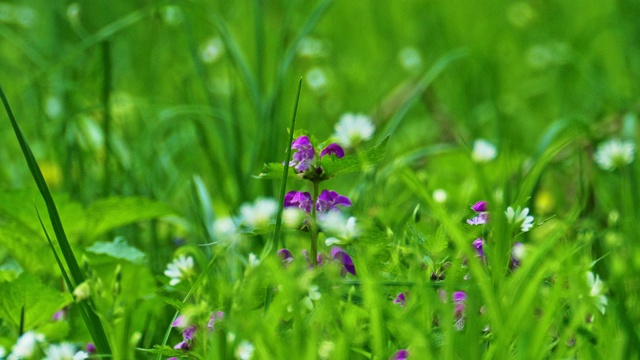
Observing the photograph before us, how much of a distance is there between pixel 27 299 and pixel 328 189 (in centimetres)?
104

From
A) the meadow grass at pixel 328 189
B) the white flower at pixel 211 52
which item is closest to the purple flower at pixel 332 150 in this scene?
the meadow grass at pixel 328 189

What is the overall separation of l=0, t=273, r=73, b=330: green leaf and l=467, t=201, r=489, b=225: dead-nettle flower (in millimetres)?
644

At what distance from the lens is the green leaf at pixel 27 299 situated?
56.7 inches

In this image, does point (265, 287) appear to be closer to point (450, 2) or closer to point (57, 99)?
point (57, 99)

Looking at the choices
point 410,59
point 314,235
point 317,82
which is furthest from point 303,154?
point 410,59

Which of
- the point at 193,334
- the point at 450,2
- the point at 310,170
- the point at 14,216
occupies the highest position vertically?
the point at 450,2

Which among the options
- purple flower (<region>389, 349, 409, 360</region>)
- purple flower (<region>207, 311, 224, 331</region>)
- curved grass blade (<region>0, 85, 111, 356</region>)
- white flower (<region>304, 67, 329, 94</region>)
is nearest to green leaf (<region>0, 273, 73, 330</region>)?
curved grass blade (<region>0, 85, 111, 356</region>)

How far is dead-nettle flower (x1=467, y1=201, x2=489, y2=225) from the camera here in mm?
1346

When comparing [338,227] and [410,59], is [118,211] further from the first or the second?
[410,59]

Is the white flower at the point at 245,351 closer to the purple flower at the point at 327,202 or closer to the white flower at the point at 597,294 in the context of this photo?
the purple flower at the point at 327,202

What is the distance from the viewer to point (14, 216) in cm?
163

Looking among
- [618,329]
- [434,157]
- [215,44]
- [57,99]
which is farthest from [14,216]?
[215,44]

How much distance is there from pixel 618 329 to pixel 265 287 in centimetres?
47

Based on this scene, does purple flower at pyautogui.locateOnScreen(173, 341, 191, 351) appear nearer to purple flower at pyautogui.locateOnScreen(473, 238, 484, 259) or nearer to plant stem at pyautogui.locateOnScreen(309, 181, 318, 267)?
plant stem at pyautogui.locateOnScreen(309, 181, 318, 267)
